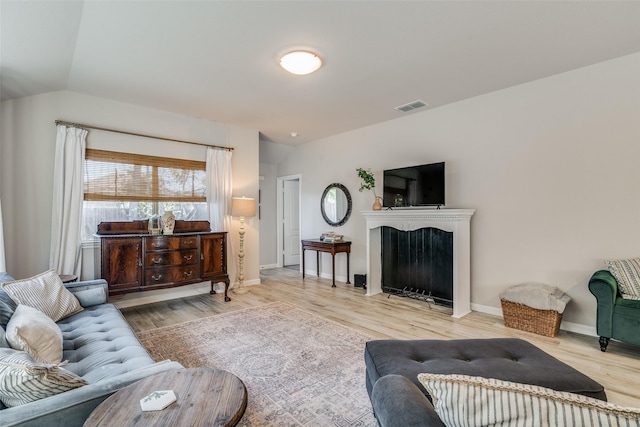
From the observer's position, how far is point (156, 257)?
375cm

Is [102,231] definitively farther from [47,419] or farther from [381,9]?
[381,9]

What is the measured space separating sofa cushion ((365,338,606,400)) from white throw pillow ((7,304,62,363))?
174 cm

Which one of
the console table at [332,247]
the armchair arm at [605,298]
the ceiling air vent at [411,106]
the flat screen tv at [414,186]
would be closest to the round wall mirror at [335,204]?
the console table at [332,247]

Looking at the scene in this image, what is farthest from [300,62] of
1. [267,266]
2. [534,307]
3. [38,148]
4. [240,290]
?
[267,266]

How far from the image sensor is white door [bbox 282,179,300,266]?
7.16 metres

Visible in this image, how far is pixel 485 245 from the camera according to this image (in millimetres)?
3764

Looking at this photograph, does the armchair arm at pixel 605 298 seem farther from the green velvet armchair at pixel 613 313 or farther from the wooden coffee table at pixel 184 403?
the wooden coffee table at pixel 184 403

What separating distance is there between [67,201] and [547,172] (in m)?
5.53

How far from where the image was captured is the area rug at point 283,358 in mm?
1880

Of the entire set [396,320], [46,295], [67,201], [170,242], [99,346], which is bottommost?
[396,320]

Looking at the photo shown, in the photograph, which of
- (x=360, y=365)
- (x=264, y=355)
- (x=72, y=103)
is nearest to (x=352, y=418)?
(x=360, y=365)

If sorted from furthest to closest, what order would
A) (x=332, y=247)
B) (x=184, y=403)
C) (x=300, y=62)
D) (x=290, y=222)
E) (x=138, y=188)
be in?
(x=290, y=222)
(x=332, y=247)
(x=138, y=188)
(x=300, y=62)
(x=184, y=403)

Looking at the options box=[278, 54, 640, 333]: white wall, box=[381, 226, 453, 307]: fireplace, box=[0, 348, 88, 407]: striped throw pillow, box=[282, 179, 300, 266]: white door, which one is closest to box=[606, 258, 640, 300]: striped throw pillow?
box=[278, 54, 640, 333]: white wall

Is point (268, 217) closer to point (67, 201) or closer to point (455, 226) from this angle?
point (67, 201)
